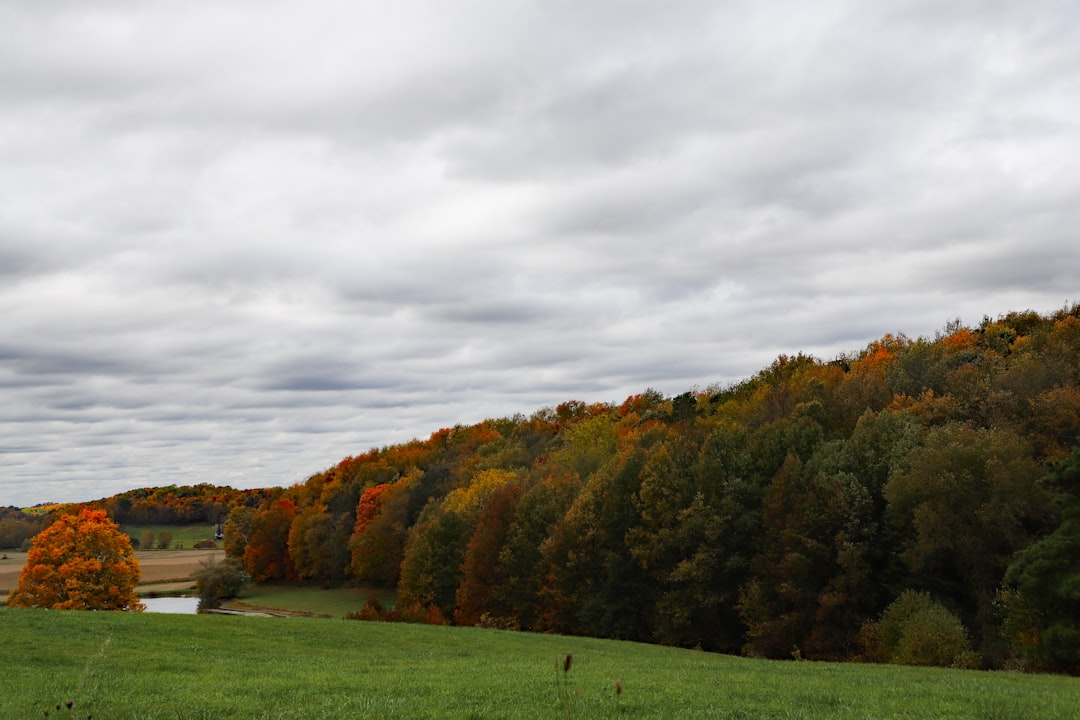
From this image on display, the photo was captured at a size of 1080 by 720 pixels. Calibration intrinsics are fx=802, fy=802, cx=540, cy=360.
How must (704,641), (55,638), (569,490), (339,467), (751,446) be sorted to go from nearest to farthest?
(55,638) < (704,641) < (751,446) < (569,490) < (339,467)

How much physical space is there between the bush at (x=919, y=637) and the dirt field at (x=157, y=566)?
98.0 m

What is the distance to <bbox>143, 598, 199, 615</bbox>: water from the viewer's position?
321ft

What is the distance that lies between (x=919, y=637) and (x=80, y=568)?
70025mm

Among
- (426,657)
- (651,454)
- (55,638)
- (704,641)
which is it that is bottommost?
(704,641)

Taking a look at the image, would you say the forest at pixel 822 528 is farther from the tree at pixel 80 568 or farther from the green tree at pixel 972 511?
the tree at pixel 80 568

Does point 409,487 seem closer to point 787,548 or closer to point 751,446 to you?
point 751,446

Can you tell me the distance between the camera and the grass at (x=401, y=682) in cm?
1745

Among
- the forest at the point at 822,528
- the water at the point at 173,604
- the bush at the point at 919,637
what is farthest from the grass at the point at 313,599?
the bush at the point at 919,637

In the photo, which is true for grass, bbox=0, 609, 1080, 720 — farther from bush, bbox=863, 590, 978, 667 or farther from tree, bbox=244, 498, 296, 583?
tree, bbox=244, 498, 296, 583

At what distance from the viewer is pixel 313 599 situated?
113938 millimetres

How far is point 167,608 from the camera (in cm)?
9981

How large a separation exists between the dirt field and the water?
18.7 ft

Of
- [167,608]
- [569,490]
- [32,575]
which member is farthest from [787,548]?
[167,608]

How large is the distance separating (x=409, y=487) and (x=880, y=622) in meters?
88.2
